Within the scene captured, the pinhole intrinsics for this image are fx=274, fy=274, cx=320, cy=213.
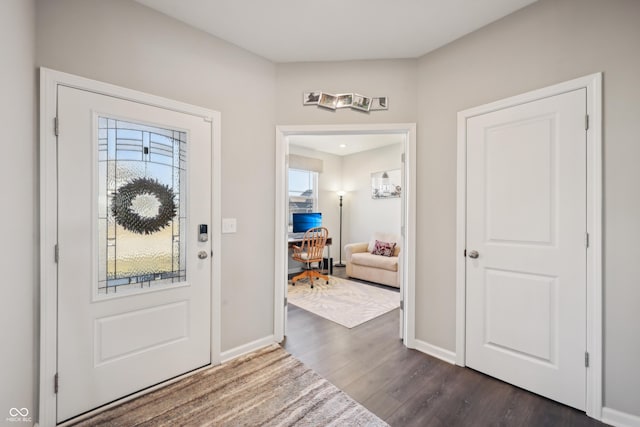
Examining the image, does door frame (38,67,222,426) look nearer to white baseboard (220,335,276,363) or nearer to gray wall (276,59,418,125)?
white baseboard (220,335,276,363)

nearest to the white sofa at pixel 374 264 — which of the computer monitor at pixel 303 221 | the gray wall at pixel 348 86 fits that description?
the computer monitor at pixel 303 221

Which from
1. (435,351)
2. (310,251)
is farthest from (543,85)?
(310,251)

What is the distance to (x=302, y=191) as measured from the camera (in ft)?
19.2

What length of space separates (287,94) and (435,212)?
68.0 inches

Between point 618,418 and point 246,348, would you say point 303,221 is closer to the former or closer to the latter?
point 246,348

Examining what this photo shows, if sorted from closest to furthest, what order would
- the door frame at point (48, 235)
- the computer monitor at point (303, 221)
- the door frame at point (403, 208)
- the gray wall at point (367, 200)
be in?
the door frame at point (48, 235) < the door frame at point (403, 208) < the computer monitor at point (303, 221) < the gray wall at point (367, 200)

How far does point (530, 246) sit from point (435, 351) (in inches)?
46.2

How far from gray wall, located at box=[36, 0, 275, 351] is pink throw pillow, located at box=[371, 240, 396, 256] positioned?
9.43 ft

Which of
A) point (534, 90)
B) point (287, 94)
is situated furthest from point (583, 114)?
point (287, 94)

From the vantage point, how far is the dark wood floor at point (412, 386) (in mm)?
1647

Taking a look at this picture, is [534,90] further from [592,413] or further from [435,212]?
[592,413]

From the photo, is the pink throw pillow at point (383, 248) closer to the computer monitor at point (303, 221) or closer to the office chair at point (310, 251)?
the office chair at point (310, 251)

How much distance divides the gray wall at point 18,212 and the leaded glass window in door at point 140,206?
0.97ft

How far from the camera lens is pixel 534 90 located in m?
1.85
